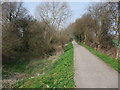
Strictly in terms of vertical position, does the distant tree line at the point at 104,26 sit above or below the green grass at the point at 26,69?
above

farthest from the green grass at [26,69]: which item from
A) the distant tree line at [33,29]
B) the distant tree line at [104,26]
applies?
the distant tree line at [104,26]

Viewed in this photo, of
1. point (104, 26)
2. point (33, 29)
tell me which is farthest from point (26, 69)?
point (104, 26)

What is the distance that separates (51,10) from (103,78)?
23.3 m

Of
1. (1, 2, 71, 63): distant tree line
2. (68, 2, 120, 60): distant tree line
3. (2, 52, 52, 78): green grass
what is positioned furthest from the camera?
(1, 2, 71, 63): distant tree line

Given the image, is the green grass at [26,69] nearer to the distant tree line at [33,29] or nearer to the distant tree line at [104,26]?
the distant tree line at [33,29]

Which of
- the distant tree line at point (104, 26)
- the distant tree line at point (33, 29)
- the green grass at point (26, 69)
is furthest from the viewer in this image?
the distant tree line at point (33, 29)

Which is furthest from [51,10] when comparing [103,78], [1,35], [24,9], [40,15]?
[103,78]

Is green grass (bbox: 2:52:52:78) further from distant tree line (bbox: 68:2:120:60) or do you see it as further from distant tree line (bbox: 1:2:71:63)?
distant tree line (bbox: 68:2:120:60)

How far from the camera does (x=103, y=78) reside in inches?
257

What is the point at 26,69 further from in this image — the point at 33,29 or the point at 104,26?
the point at 104,26

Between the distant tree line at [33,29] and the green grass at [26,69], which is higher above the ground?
the distant tree line at [33,29]

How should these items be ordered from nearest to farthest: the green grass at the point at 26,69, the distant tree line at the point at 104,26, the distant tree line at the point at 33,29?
1. the distant tree line at the point at 104,26
2. the green grass at the point at 26,69
3. the distant tree line at the point at 33,29

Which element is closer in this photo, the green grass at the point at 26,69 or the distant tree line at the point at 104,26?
the distant tree line at the point at 104,26

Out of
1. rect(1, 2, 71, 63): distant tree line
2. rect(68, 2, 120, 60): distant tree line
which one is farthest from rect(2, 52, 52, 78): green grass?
rect(68, 2, 120, 60): distant tree line
